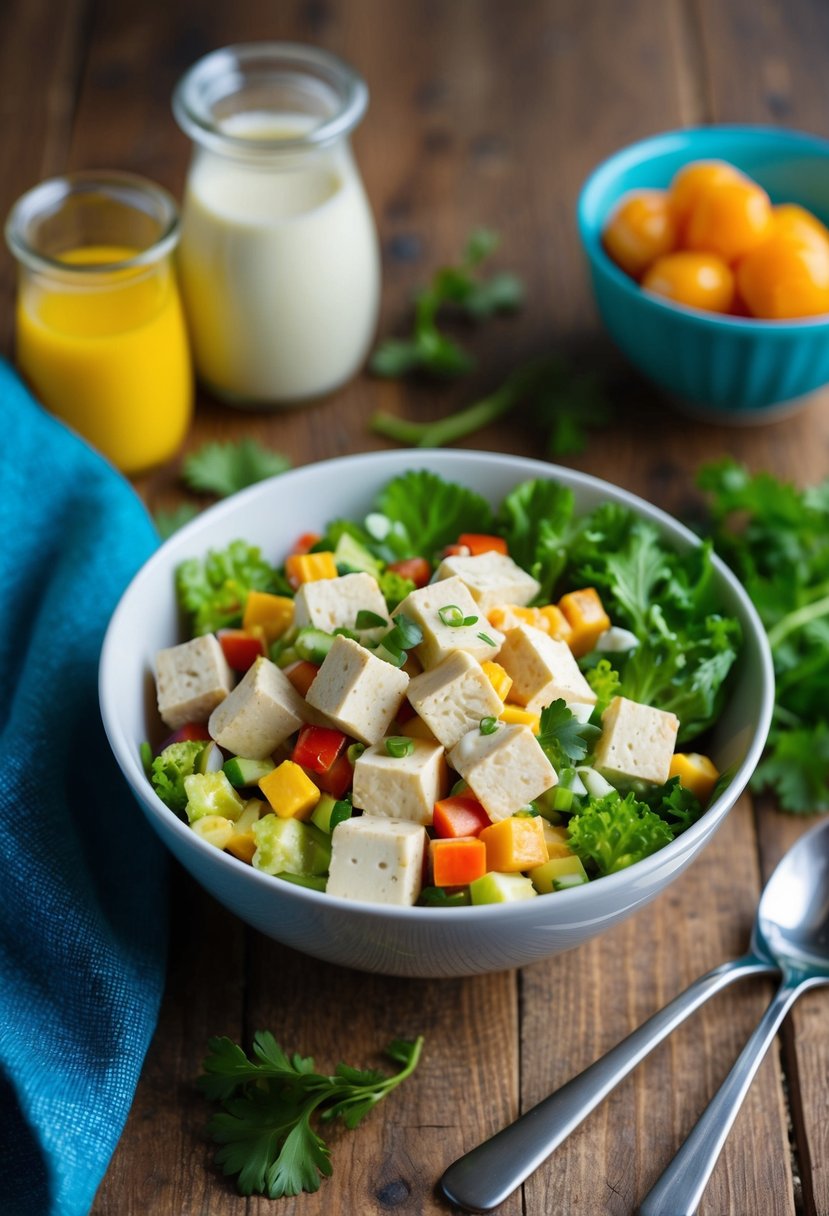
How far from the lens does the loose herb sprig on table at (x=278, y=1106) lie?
1939 mm

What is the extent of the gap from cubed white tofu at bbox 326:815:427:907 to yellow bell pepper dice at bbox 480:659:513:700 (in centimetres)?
30

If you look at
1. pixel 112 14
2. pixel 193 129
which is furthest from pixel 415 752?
pixel 112 14

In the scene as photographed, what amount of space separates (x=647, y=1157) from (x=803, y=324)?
1814 millimetres

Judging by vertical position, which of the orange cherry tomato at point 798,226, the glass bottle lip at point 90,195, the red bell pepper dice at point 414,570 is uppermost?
the glass bottle lip at point 90,195

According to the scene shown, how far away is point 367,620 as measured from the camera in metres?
2.23

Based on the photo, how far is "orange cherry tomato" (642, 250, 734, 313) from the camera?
3.09 metres

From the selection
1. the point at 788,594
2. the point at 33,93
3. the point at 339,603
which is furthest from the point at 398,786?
the point at 33,93

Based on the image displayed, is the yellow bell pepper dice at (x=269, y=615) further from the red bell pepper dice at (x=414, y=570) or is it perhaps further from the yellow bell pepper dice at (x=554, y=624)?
the yellow bell pepper dice at (x=554, y=624)

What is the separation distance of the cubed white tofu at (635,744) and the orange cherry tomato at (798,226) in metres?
1.47

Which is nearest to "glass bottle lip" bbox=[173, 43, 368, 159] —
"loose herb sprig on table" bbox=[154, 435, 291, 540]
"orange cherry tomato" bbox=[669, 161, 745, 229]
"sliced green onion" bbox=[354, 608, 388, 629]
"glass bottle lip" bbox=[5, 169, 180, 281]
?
"glass bottle lip" bbox=[5, 169, 180, 281]

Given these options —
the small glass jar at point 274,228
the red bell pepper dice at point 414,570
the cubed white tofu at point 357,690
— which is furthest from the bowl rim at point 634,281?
the cubed white tofu at point 357,690

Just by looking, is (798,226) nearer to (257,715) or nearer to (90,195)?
(90,195)

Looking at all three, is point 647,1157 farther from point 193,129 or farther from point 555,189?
point 555,189

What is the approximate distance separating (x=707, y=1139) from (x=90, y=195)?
2.46 metres
